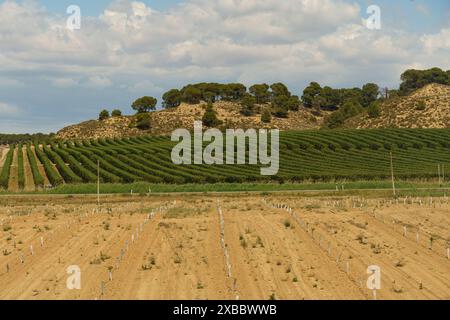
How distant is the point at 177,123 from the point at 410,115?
5934 centimetres

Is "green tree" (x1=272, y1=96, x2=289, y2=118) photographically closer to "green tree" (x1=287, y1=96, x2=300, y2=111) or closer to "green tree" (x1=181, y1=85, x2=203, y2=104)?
"green tree" (x1=287, y1=96, x2=300, y2=111)

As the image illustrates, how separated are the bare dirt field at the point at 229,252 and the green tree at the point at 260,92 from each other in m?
144

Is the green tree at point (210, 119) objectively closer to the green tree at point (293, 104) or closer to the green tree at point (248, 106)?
the green tree at point (248, 106)

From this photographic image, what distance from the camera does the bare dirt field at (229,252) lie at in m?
26.1

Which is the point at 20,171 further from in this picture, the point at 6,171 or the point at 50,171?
the point at 50,171

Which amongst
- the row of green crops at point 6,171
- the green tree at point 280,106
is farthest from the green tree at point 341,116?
the row of green crops at point 6,171

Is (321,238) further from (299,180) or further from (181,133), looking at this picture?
(181,133)

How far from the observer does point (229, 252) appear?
33.2 meters

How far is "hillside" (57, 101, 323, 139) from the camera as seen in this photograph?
167587 millimetres

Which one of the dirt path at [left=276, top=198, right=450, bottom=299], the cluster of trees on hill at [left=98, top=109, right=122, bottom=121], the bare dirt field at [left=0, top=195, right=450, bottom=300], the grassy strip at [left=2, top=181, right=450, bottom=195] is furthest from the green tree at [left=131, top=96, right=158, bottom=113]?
the dirt path at [left=276, top=198, right=450, bottom=299]

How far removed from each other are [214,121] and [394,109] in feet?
Result: 146

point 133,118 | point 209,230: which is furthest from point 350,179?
point 133,118

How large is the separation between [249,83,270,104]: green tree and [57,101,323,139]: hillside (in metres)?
10.1

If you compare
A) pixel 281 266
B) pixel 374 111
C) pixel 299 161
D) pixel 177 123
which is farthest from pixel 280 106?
pixel 281 266
